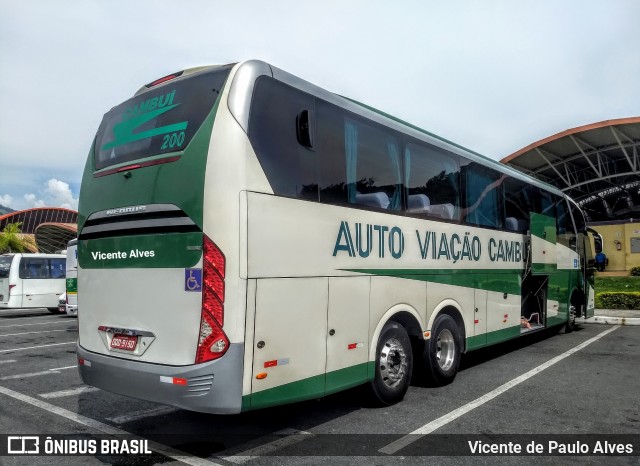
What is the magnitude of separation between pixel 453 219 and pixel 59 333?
10.8 metres

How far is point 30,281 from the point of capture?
773 inches

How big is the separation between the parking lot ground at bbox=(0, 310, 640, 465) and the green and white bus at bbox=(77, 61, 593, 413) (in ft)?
1.50

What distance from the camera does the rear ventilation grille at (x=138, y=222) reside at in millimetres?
4230

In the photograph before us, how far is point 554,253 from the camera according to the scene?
1019 cm

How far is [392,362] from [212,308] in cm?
257

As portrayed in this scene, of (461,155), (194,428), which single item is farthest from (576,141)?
(194,428)

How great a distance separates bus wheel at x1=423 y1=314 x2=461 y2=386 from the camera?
6.37m

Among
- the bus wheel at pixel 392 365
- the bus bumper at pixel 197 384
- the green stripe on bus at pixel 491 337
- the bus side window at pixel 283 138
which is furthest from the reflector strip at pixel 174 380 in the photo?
the green stripe on bus at pixel 491 337

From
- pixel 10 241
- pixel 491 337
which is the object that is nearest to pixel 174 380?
pixel 491 337

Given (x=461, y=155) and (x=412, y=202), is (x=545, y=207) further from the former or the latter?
(x=412, y=202)

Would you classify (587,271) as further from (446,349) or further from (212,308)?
(212,308)

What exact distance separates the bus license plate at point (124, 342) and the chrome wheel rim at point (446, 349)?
12.9 ft

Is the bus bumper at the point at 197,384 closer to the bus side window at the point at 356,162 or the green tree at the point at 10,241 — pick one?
the bus side window at the point at 356,162

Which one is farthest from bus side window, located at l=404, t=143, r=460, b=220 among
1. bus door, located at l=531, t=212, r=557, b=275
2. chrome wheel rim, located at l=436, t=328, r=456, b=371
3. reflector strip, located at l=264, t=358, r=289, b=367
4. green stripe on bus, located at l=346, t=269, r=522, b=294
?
bus door, located at l=531, t=212, r=557, b=275
